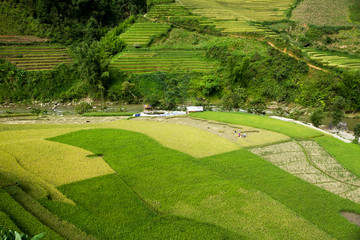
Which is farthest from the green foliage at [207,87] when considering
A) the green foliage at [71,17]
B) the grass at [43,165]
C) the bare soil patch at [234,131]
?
the green foliage at [71,17]

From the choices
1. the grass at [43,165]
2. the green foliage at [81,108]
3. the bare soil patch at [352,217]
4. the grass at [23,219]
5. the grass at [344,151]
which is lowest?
the green foliage at [81,108]

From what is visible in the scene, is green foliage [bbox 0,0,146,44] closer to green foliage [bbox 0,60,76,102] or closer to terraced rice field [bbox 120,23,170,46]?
terraced rice field [bbox 120,23,170,46]

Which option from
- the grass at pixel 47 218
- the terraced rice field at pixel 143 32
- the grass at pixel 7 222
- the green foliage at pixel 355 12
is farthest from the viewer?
the green foliage at pixel 355 12

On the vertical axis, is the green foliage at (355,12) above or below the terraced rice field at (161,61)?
above

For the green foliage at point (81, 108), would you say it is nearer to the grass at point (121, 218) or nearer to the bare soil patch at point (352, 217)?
the grass at point (121, 218)

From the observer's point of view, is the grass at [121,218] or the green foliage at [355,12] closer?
the grass at [121,218]

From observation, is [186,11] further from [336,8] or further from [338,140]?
[338,140]

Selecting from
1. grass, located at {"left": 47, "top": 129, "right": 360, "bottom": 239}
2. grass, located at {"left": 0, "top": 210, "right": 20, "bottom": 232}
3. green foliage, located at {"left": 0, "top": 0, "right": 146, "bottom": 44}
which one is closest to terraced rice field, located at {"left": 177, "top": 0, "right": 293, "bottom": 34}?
green foliage, located at {"left": 0, "top": 0, "right": 146, "bottom": 44}
